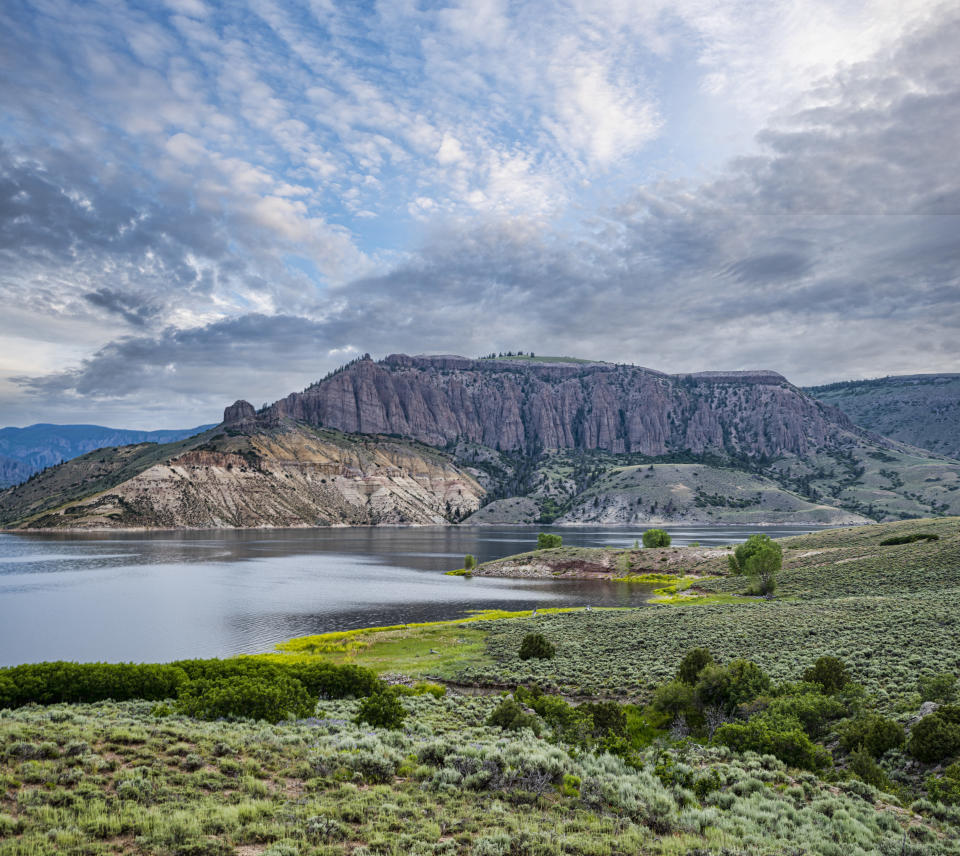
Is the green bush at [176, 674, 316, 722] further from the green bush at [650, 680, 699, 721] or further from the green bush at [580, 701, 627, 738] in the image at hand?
the green bush at [650, 680, 699, 721]

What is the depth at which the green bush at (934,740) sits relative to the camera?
52.0 feet

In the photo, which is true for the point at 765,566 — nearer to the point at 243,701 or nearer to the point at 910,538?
the point at 910,538

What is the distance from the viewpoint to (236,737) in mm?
16828

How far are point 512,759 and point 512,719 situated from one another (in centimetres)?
643

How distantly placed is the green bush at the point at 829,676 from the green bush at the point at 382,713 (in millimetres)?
16416

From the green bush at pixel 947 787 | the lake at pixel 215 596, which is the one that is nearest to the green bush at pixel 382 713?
the green bush at pixel 947 787

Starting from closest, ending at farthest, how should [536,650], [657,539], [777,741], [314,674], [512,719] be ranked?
[777,741] < [512,719] < [314,674] < [536,650] < [657,539]

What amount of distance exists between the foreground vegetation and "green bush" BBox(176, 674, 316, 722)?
7 cm

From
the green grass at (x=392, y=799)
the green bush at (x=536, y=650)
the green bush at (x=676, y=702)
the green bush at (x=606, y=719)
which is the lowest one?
the green bush at (x=536, y=650)

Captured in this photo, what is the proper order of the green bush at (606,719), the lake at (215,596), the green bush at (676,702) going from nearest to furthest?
the green bush at (606,719), the green bush at (676,702), the lake at (215,596)

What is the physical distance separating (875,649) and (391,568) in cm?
9005

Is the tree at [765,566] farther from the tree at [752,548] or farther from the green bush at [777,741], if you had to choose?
the green bush at [777,741]

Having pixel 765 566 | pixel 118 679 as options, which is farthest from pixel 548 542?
pixel 118 679

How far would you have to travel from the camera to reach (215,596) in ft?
240
